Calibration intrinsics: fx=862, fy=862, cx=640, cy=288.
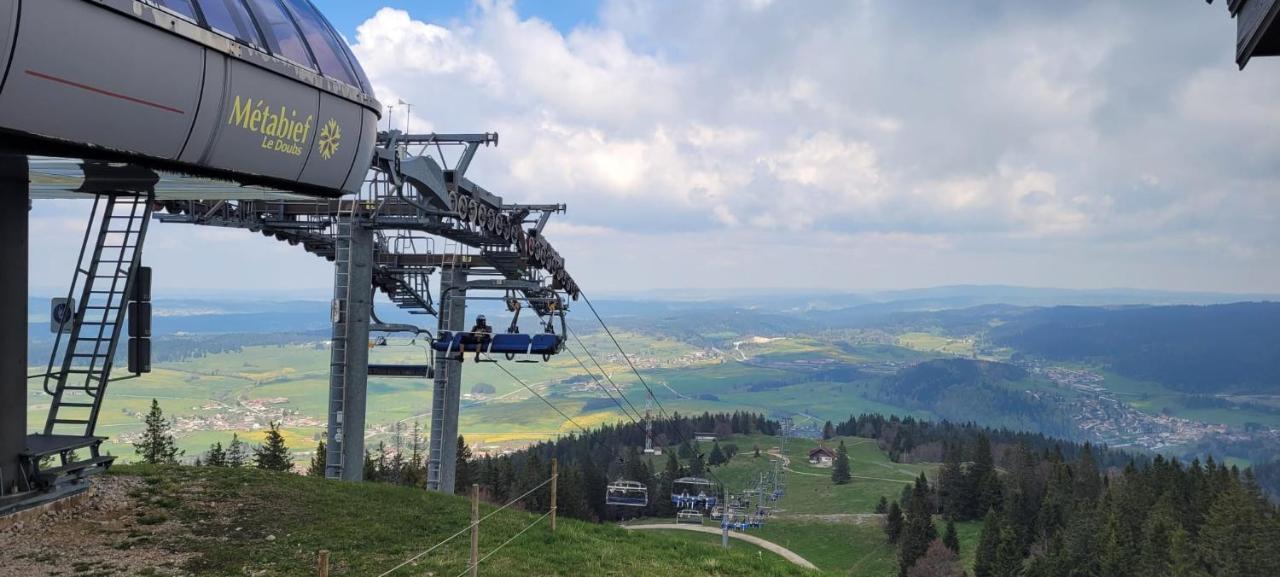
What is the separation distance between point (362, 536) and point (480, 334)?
9.45 m

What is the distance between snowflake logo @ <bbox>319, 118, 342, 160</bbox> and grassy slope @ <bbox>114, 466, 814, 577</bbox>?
6.63 metres

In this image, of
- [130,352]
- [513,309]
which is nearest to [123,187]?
[130,352]

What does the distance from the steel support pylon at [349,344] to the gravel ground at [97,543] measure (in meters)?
6.20

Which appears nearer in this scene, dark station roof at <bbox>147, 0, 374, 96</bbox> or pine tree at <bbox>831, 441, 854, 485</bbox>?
dark station roof at <bbox>147, 0, 374, 96</bbox>

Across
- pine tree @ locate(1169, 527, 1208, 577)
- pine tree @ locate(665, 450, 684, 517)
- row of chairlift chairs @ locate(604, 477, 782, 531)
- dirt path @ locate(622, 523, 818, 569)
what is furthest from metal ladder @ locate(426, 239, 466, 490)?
pine tree @ locate(665, 450, 684, 517)

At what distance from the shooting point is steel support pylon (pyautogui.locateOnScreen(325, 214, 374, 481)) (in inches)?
862

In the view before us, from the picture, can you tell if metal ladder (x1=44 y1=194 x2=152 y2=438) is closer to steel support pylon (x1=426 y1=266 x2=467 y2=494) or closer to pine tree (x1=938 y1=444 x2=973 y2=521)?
steel support pylon (x1=426 y1=266 x2=467 y2=494)

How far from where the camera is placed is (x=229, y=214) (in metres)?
23.1

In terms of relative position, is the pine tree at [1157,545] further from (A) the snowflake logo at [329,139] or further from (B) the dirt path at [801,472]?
A: (A) the snowflake logo at [329,139]

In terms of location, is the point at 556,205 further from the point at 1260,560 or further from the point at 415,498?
the point at 1260,560

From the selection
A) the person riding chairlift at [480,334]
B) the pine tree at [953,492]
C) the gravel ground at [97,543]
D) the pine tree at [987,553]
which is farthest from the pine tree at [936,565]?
the gravel ground at [97,543]

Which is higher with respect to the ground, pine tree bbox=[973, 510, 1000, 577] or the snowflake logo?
the snowflake logo

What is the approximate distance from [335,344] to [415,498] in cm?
490

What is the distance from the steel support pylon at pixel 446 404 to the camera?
95.5 feet
